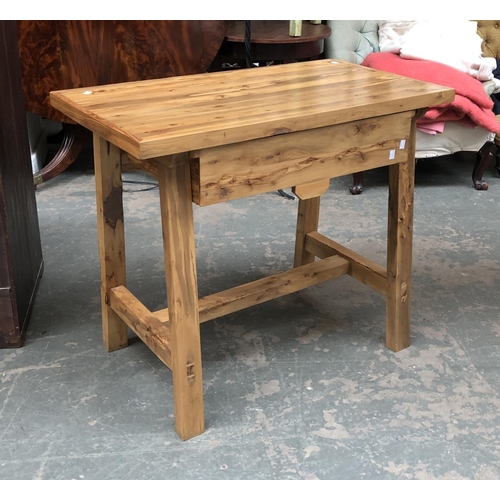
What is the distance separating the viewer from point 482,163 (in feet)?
10.6

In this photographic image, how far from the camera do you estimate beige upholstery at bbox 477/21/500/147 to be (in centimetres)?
358

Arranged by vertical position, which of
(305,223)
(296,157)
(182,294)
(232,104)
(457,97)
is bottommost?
(305,223)

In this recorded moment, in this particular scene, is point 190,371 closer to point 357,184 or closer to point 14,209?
point 14,209

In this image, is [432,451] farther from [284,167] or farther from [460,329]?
[284,167]

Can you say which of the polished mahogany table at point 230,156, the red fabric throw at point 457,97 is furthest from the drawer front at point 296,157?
the red fabric throw at point 457,97

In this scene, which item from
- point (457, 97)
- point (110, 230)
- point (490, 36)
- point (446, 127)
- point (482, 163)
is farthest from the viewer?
point (490, 36)

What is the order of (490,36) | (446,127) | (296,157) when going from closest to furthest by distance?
(296,157), (446,127), (490,36)

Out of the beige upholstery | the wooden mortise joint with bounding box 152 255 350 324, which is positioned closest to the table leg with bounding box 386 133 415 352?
the wooden mortise joint with bounding box 152 255 350 324

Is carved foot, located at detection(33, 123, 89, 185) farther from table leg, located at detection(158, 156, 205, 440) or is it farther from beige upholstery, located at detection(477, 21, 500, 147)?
beige upholstery, located at detection(477, 21, 500, 147)

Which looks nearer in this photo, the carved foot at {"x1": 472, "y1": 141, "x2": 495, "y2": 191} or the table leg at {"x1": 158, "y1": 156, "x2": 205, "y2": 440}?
the table leg at {"x1": 158, "y1": 156, "x2": 205, "y2": 440}

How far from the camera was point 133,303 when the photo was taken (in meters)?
1.83

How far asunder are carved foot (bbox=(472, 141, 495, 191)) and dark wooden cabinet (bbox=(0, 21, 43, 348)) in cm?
206

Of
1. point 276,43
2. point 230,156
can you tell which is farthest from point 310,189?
point 276,43

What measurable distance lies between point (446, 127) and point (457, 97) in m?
0.16
